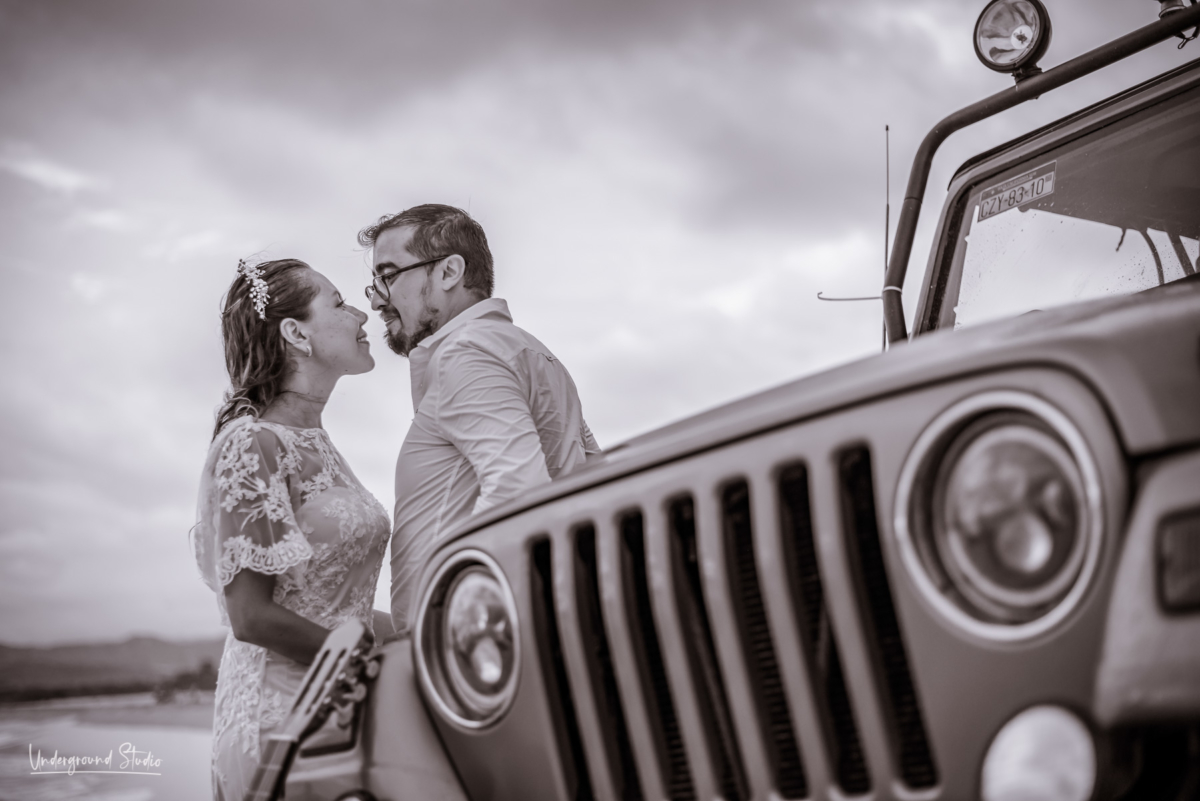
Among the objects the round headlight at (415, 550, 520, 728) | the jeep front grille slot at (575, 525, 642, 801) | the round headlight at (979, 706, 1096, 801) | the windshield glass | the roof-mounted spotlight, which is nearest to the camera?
the round headlight at (979, 706, 1096, 801)

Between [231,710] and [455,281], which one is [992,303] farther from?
[231,710]

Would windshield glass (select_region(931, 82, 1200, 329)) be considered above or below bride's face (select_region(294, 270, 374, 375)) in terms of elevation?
below

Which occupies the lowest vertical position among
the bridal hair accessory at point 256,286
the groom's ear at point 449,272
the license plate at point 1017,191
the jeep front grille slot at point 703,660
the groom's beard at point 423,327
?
the jeep front grille slot at point 703,660

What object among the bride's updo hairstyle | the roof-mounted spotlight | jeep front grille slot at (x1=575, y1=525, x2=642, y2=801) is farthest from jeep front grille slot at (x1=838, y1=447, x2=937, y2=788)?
the bride's updo hairstyle

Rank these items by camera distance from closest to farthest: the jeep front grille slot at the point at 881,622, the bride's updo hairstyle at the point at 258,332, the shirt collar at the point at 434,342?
the jeep front grille slot at the point at 881,622 → the shirt collar at the point at 434,342 → the bride's updo hairstyle at the point at 258,332

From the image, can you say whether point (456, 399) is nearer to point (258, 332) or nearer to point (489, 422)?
point (489, 422)

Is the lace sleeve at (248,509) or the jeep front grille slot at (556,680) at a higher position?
the lace sleeve at (248,509)

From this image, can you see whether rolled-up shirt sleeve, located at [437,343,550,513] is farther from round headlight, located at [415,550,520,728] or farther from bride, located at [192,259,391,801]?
round headlight, located at [415,550,520,728]

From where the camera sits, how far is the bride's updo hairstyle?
3404mm

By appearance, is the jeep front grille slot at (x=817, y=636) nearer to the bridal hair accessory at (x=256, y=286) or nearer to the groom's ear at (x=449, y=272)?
the groom's ear at (x=449, y=272)

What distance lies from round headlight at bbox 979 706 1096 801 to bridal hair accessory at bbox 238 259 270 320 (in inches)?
117

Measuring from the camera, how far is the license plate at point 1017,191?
2855 millimetres

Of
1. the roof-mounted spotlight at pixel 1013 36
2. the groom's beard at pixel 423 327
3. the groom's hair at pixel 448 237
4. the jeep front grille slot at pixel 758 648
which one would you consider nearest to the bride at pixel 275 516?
the groom's beard at pixel 423 327

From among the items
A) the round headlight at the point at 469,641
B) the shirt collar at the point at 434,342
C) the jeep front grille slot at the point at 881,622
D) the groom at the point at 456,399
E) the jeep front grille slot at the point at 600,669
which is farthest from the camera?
the shirt collar at the point at 434,342
